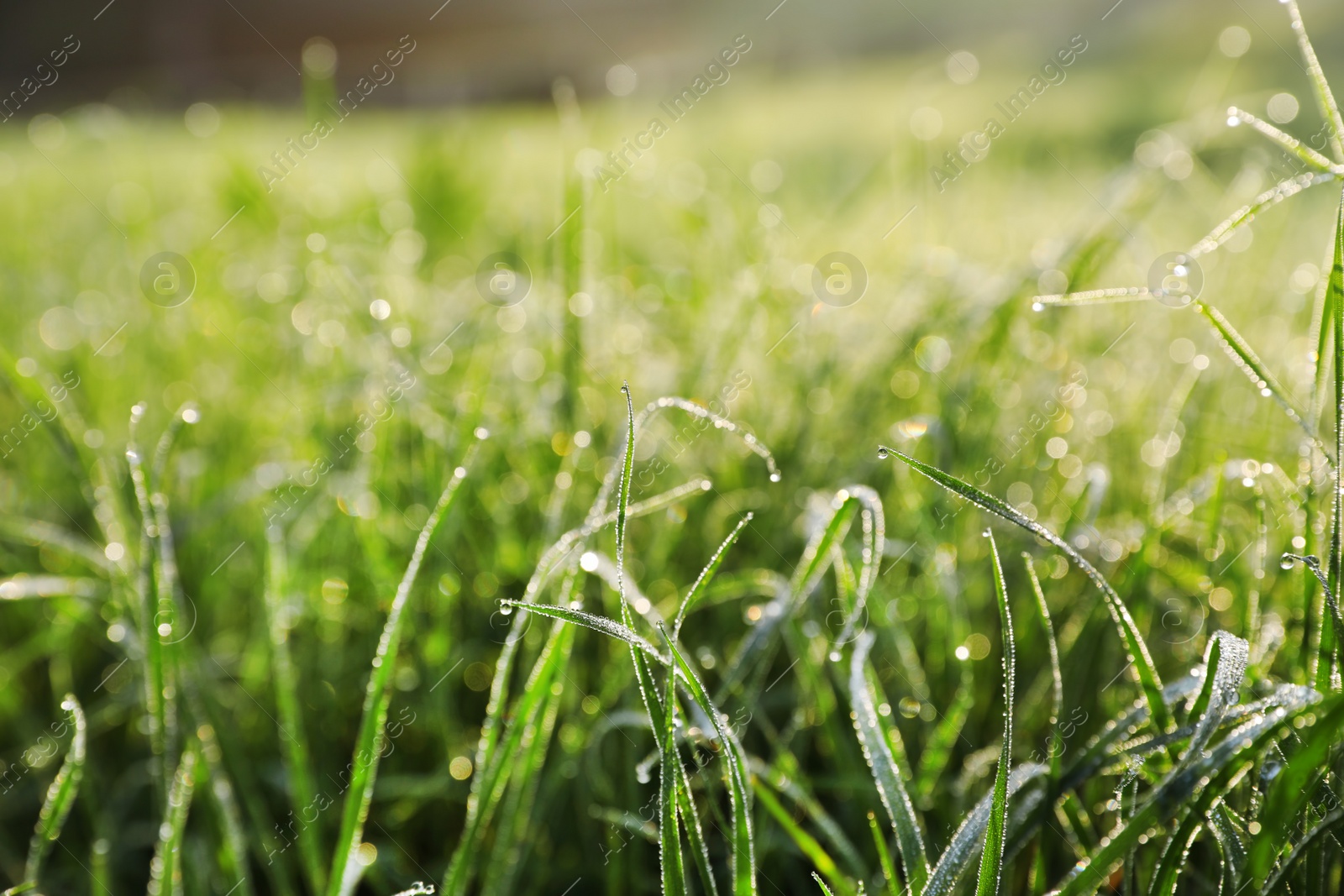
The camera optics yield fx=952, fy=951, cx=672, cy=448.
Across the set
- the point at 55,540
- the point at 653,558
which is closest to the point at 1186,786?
the point at 653,558

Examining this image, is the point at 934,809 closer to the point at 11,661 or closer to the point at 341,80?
the point at 11,661

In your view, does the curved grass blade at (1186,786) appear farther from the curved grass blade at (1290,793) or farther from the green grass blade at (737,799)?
the green grass blade at (737,799)

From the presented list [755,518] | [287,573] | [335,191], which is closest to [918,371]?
[755,518]

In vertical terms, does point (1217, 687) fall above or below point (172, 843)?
below

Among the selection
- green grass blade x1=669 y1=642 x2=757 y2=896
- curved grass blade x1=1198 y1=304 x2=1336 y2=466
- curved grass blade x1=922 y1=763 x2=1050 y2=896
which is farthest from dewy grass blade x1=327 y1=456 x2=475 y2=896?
curved grass blade x1=1198 y1=304 x2=1336 y2=466

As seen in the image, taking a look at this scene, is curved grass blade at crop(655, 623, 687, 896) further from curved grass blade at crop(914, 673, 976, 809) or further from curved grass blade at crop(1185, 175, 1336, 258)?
curved grass blade at crop(1185, 175, 1336, 258)

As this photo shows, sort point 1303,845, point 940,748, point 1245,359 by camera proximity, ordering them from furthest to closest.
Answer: point 940,748 < point 1245,359 < point 1303,845

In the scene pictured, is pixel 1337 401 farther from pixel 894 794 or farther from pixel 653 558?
pixel 653 558
